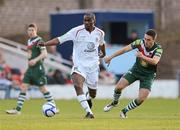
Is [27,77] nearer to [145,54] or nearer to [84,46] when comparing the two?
[84,46]

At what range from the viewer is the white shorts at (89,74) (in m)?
21.9

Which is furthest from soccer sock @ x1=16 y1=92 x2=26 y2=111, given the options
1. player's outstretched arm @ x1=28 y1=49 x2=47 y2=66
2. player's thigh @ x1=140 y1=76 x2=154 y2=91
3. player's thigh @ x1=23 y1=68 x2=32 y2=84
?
player's thigh @ x1=140 y1=76 x2=154 y2=91

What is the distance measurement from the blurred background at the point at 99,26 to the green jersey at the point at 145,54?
11807mm

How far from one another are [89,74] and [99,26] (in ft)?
59.7

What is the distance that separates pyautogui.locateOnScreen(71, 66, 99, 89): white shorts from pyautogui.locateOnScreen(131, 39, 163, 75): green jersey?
38.5 inches

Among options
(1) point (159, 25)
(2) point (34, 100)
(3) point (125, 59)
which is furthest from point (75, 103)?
(1) point (159, 25)

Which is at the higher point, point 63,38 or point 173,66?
point 63,38

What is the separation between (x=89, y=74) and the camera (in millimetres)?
22344

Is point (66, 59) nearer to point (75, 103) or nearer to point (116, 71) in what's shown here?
point (116, 71)

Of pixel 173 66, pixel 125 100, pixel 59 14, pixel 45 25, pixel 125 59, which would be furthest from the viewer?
pixel 45 25

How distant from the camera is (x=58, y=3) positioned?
2174 inches

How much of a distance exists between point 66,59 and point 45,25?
12320mm

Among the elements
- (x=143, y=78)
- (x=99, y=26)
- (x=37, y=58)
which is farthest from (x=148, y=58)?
(x=99, y=26)

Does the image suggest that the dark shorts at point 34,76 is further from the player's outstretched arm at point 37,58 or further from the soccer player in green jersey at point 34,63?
the player's outstretched arm at point 37,58
